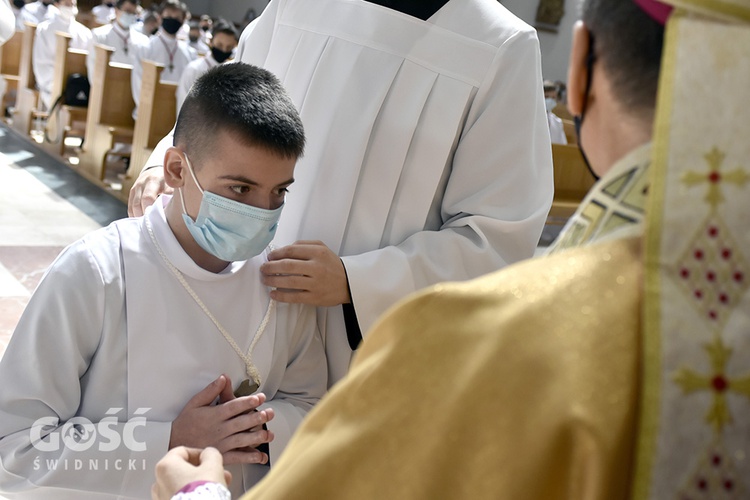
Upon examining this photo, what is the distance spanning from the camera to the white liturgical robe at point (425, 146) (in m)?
2.04

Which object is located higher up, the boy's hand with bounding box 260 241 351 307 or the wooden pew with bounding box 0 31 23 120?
the boy's hand with bounding box 260 241 351 307

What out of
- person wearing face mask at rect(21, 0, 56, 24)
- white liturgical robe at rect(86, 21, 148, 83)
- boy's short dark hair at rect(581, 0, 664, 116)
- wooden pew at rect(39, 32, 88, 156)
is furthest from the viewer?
person wearing face mask at rect(21, 0, 56, 24)

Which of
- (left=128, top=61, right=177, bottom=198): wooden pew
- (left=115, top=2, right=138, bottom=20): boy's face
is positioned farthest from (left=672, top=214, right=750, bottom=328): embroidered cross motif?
(left=115, top=2, right=138, bottom=20): boy's face

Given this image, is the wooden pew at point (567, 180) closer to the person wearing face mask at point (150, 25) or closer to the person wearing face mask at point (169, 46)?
the person wearing face mask at point (169, 46)

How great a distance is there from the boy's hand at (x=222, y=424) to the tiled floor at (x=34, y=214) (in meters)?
2.61

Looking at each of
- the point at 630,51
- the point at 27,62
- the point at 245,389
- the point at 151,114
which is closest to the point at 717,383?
the point at 630,51

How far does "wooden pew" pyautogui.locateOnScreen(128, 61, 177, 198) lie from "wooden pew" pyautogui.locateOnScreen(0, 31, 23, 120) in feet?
15.4

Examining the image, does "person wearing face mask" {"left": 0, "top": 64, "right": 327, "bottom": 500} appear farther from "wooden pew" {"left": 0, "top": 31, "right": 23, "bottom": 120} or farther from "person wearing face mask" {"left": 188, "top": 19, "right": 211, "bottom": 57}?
"person wearing face mask" {"left": 188, "top": 19, "right": 211, "bottom": 57}

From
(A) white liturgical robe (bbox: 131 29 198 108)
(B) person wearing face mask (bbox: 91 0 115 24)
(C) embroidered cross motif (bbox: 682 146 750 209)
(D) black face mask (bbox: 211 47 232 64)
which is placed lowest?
(B) person wearing face mask (bbox: 91 0 115 24)

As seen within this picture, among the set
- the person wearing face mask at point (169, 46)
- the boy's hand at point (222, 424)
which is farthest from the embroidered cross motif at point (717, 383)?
the person wearing face mask at point (169, 46)

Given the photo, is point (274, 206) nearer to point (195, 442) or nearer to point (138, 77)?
point (195, 442)

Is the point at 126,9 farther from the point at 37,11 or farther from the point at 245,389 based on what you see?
the point at 245,389

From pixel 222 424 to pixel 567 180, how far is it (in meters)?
7.38

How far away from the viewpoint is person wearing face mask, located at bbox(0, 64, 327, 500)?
1749 millimetres
